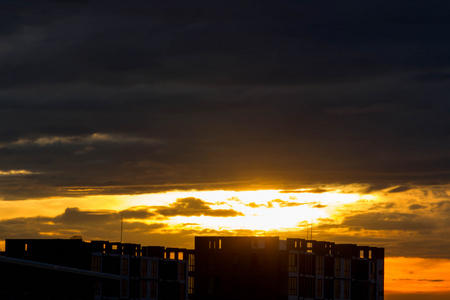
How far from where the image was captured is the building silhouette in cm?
15262

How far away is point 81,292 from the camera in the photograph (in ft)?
433

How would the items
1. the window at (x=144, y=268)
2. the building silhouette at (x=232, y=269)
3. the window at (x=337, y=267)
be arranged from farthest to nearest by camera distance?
the window at (x=337, y=267) → the window at (x=144, y=268) → the building silhouette at (x=232, y=269)

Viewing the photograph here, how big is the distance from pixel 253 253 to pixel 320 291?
52.7ft

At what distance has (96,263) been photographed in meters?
148

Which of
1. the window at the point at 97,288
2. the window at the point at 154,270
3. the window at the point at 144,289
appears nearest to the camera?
the window at the point at 97,288

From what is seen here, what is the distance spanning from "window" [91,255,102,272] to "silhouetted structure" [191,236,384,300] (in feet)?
113

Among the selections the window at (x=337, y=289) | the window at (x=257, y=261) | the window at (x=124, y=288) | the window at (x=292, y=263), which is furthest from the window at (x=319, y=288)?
the window at (x=124, y=288)

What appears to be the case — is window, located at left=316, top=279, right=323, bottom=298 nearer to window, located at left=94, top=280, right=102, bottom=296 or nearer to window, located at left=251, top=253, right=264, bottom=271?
window, located at left=251, top=253, right=264, bottom=271

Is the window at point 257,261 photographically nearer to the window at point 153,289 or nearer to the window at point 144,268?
the window at point 153,289

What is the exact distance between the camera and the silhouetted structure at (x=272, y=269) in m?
169

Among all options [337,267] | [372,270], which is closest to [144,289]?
[337,267]

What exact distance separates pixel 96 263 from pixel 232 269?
1439 inches

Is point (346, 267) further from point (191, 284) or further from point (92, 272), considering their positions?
point (92, 272)

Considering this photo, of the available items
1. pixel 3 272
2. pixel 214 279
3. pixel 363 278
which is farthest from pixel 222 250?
pixel 3 272
